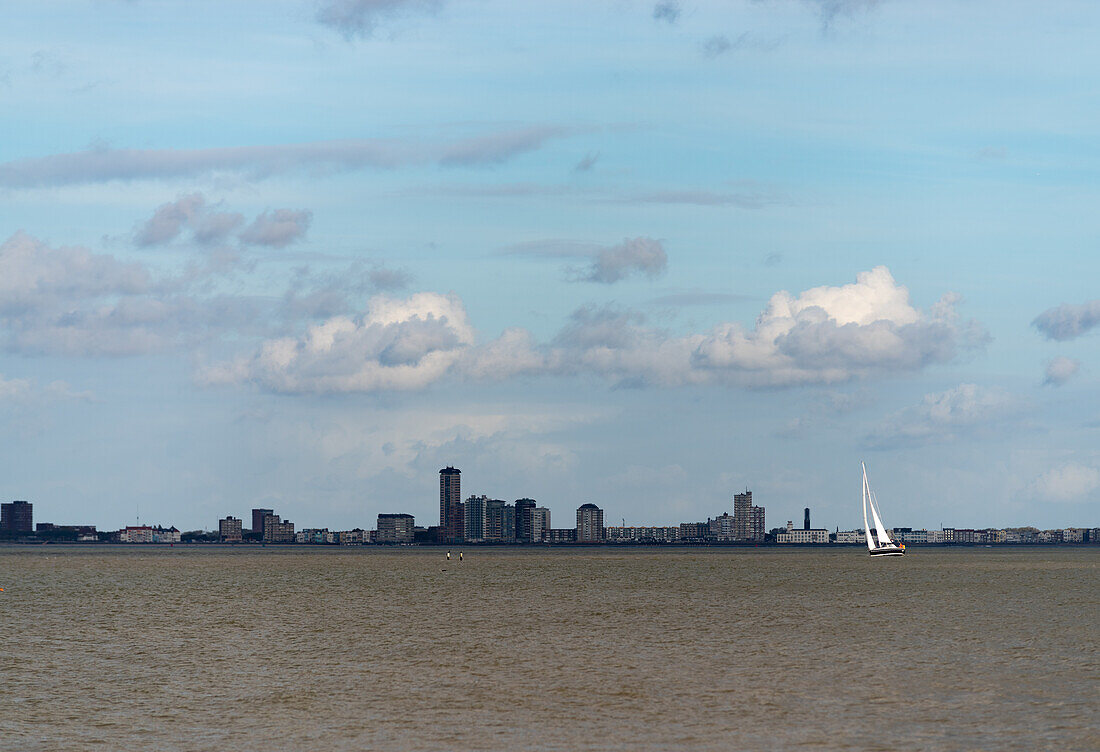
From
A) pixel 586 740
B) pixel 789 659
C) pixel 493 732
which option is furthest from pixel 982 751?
pixel 789 659

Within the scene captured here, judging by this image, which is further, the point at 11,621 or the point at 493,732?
the point at 11,621

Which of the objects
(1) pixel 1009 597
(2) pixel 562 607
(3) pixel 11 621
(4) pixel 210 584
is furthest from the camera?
(4) pixel 210 584

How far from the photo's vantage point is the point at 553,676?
67.7 m

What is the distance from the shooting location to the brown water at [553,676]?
49375 millimetres

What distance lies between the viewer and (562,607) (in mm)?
124312

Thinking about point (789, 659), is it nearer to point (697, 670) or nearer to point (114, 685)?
point (697, 670)

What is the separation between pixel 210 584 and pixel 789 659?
127 m

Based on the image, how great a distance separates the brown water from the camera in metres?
49.4

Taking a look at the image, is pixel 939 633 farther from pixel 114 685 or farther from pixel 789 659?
pixel 114 685

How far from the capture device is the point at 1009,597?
141625mm

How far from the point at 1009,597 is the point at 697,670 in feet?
276

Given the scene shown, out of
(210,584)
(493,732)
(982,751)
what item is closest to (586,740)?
(493,732)

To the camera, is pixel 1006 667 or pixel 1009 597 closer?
pixel 1006 667

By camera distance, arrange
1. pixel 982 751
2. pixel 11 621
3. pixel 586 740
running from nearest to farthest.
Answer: pixel 982 751 < pixel 586 740 < pixel 11 621
